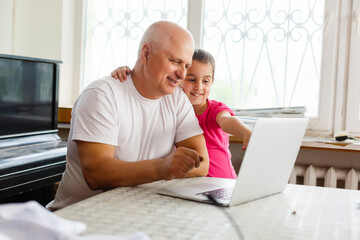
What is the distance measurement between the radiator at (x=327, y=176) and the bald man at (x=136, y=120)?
1.19 m

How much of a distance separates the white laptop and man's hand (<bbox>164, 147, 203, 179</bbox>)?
0.05m

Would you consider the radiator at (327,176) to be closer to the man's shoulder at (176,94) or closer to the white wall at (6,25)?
the man's shoulder at (176,94)

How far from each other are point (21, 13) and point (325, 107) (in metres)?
2.33

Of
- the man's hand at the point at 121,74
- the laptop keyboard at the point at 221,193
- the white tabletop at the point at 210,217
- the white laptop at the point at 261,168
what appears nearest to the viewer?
the white tabletop at the point at 210,217

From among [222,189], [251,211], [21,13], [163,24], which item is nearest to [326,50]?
[163,24]

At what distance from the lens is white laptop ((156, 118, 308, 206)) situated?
1.01 metres

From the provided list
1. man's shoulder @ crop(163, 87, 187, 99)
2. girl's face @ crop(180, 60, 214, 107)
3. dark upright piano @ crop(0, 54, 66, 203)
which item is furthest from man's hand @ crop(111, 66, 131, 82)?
dark upright piano @ crop(0, 54, 66, 203)

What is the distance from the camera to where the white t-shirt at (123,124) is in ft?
4.59

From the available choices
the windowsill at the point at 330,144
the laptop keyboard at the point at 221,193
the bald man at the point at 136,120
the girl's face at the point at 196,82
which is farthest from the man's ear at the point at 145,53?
the windowsill at the point at 330,144

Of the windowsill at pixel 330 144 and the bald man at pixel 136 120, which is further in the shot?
the windowsill at pixel 330 144

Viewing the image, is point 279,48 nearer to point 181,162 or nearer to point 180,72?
point 180,72

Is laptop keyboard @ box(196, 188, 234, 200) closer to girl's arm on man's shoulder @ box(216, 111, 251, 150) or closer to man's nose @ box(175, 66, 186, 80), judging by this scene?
girl's arm on man's shoulder @ box(216, 111, 251, 150)

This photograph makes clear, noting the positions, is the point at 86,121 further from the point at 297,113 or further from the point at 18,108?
the point at 297,113

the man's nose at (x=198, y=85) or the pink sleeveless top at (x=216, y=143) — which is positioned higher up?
the man's nose at (x=198, y=85)
